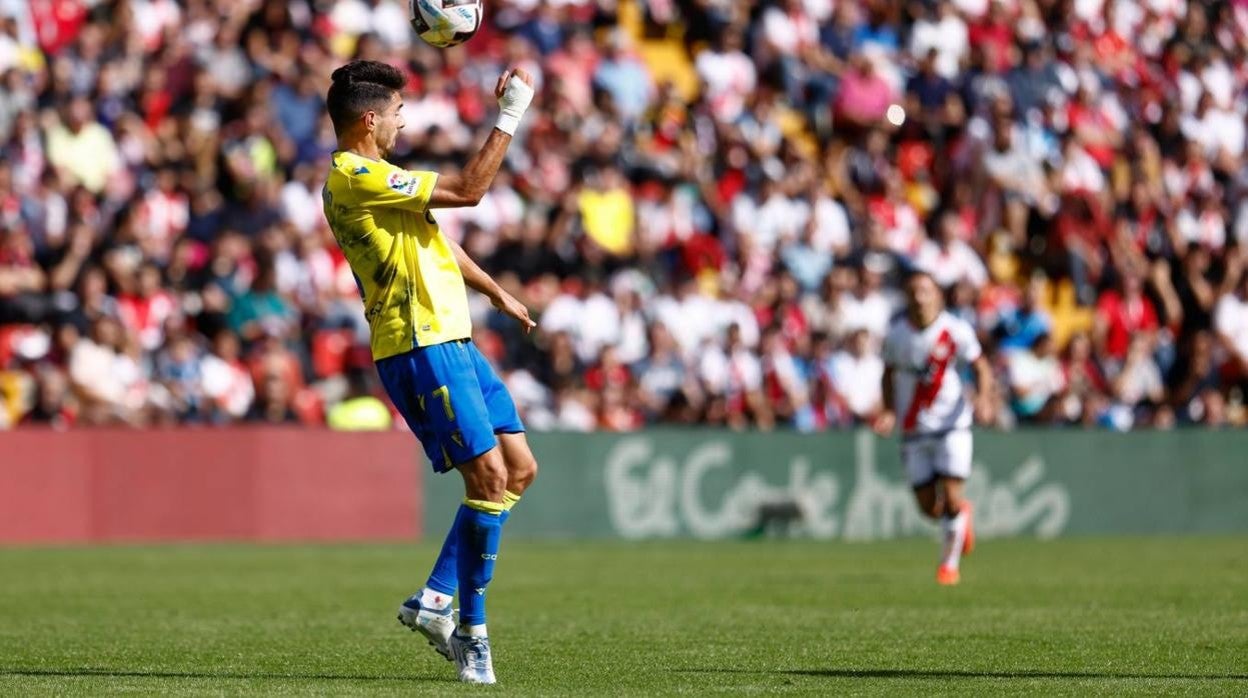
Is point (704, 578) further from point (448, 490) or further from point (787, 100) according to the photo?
point (787, 100)

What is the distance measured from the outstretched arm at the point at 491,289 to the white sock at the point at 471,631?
1.29 meters

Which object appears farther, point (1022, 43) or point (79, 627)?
point (1022, 43)

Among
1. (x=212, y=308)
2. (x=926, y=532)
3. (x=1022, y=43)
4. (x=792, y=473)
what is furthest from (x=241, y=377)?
(x=1022, y=43)

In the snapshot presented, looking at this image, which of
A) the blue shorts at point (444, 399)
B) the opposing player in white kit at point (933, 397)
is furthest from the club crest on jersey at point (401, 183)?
the opposing player in white kit at point (933, 397)

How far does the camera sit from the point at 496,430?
371 inches

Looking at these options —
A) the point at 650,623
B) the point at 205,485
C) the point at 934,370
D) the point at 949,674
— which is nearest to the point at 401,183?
the point at 949,674

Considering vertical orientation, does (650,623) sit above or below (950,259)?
below

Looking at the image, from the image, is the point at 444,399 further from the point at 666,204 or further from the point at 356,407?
the point at 666,204

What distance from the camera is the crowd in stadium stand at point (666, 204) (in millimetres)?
21438

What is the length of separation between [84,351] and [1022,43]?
1332 cm

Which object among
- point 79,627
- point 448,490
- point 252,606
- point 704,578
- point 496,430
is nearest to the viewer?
point 496,430

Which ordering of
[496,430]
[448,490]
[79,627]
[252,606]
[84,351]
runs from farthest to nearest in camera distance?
[448,490], [84,351], [252,606], [79,627], [496,430]

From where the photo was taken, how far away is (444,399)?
909 centimetres

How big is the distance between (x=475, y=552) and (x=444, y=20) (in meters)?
2.32
